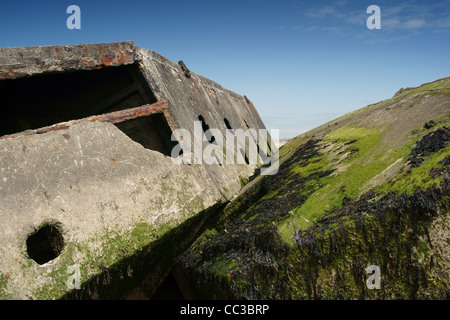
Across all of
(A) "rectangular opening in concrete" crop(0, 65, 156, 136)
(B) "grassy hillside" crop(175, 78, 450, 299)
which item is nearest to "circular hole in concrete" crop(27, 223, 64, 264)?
(B) "grassy hillside" crop(175, 78, 450, 299)

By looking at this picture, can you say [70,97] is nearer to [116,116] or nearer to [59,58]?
[59,58]

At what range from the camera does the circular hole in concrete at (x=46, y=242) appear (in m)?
2.89

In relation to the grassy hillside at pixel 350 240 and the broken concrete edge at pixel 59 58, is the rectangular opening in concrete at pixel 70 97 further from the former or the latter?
the grassy hillside at pixel 350 240

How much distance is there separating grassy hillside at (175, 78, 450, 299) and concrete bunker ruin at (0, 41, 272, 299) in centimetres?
66

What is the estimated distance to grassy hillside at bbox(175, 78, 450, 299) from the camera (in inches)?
108

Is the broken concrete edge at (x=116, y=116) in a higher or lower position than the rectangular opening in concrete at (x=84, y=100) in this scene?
lower

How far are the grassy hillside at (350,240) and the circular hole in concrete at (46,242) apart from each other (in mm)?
1365

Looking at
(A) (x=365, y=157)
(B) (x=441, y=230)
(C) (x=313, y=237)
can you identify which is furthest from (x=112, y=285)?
(A) (x=365, y=157)

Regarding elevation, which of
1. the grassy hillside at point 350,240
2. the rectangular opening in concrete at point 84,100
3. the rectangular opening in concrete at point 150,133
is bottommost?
the grassy hillside at point 350,240

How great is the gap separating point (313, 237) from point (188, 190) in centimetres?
167

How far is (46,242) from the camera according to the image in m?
3.19

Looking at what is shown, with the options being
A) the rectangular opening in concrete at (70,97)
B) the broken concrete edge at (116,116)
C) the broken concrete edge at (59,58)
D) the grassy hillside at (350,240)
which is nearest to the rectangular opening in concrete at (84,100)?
the rectangular opening in concrete at (70,97)

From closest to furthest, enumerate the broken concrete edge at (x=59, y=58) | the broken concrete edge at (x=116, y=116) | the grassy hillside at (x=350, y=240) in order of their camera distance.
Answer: the grassy hillside at (x=350, y=240) < the broken concrete edge at (x=116, y=116) < the broken concrete edge at (x=59, y=58)

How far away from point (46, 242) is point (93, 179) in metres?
0.72
